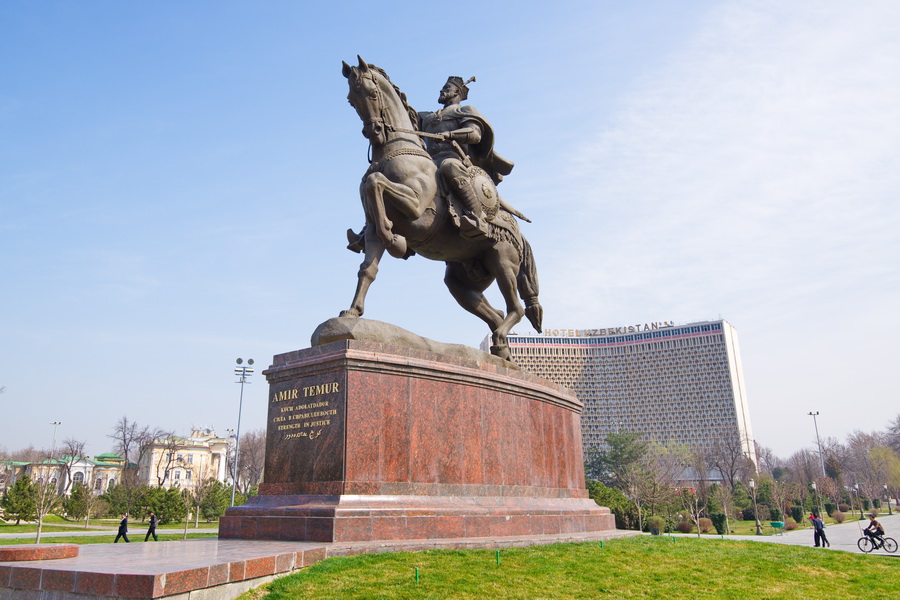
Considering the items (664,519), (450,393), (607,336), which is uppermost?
(607,336)

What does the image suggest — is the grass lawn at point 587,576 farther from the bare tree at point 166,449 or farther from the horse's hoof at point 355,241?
the bare tree at point 166,449

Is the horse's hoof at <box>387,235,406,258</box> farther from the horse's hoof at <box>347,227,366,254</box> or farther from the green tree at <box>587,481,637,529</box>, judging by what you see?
the green tree at <box>587,481,637,529</box>

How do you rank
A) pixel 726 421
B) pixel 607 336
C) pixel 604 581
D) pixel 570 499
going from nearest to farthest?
pixel 604 581 < pixel 570 499 < pixel 726 421 < pixel 607 336

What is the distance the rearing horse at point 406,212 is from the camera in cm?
948

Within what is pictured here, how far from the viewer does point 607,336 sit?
11512cm

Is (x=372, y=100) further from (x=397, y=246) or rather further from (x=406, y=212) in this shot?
(x=397, y=246)

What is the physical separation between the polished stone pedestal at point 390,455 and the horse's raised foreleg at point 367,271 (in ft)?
2.92

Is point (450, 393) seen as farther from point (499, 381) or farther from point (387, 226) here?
point (387, 226)

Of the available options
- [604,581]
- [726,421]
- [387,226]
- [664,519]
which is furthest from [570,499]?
[726,421]

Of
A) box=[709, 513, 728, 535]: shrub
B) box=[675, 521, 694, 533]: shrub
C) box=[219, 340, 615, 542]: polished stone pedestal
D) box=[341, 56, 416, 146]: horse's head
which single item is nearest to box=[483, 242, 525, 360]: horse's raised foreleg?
box=[219, 340, 615, 542]: polished stone pedestal

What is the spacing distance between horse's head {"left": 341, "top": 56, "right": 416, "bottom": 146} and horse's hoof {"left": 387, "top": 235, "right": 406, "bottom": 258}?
5.02 ft

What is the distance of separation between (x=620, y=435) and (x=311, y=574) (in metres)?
59.1

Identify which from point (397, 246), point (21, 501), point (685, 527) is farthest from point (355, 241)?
point (21, 501)

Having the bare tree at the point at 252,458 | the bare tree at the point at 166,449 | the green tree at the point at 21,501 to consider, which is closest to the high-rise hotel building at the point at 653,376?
the bare tree at the point at 252,458
